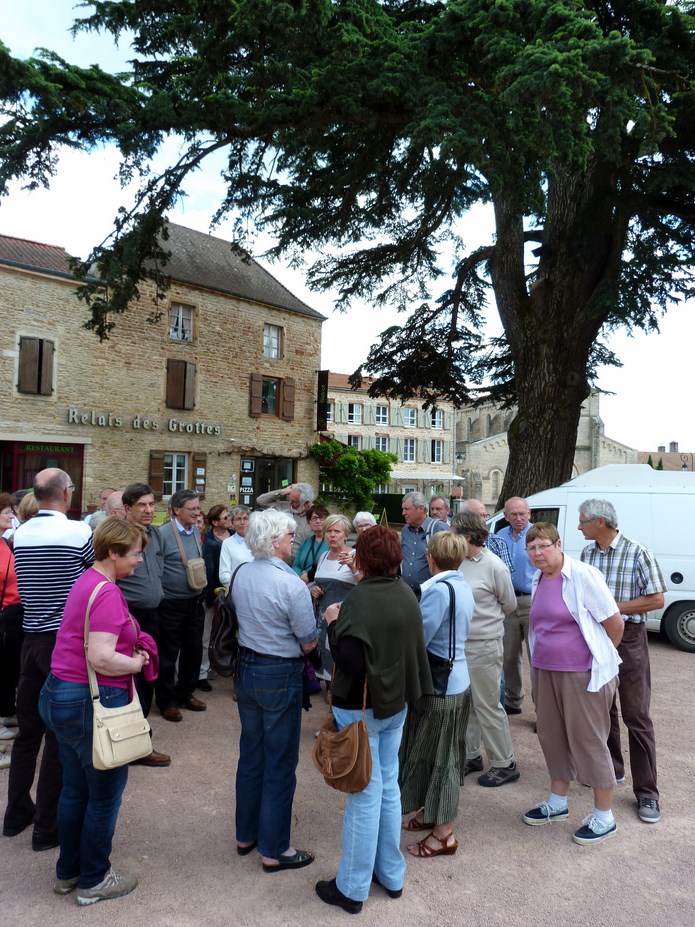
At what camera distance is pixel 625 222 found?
12.3 m

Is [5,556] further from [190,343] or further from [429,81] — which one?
[190,343]

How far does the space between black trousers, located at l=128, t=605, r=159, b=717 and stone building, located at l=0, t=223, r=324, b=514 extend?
12.4m

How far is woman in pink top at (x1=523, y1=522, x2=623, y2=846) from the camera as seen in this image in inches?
148

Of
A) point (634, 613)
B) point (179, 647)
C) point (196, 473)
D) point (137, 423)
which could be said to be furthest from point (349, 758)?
point (196, 473)

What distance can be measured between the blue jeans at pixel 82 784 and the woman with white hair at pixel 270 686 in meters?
0.66

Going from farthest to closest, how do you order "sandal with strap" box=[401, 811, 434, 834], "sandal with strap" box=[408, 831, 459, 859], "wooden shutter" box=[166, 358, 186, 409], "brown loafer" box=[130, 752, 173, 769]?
"wooden shutter" box=[166, 358, 186, 409] → "brown loafer" box=[130, 752, 173, 769] → "sandal with strap" box=[401, 811, 434, 834] → "sandal with strap" box=[408, 831, 459, 859]

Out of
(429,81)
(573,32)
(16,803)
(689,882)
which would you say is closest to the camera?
(689,882)

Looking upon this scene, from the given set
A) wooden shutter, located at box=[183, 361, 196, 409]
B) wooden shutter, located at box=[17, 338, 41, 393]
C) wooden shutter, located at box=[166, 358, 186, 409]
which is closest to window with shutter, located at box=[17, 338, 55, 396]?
wooden shutter, located at box=[17, 338, 41, 393]

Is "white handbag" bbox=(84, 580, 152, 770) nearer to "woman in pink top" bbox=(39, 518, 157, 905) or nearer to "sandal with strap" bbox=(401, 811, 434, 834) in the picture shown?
"woman in pink top" bbox=(39, 518, 157, 905)

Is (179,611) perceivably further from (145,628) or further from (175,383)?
(175,383)

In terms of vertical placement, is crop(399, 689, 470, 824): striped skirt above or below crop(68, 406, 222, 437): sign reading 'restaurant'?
below

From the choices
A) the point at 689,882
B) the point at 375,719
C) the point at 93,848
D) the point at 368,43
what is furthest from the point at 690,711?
the point at 368,43

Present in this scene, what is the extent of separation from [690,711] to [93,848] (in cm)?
525

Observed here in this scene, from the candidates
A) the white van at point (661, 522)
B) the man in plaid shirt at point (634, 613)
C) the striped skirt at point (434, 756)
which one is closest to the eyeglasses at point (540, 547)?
the man in plaid shirt at point (634, 613)
